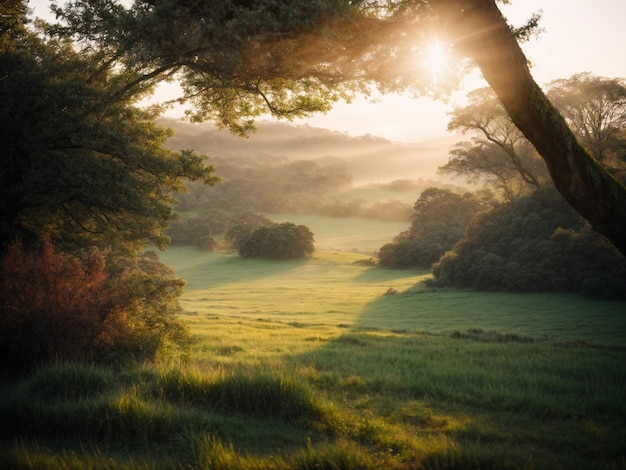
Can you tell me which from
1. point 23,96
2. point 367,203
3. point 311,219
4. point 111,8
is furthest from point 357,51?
point 367,203

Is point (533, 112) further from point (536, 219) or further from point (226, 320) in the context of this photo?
point (536, 219)

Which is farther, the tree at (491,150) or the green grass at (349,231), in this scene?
the green grass at (349,231)

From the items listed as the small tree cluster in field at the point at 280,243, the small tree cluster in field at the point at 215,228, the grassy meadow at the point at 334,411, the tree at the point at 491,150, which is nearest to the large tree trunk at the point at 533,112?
the grassy meadow at the point at 334,411

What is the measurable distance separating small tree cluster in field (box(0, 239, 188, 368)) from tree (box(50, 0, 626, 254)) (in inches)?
204

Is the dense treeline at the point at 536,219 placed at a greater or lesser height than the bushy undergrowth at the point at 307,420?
greater

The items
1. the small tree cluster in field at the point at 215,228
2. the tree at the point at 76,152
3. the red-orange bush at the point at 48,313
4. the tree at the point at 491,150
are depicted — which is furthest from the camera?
the small tree cluster in field at the point at 215,228

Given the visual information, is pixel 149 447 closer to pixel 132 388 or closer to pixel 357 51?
pixel 132 388

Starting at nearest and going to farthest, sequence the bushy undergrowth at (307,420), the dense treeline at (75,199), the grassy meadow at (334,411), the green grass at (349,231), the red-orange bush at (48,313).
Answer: the bushy undergrowth at (307,420) → the grassy meadow at (334,411) → the red-orange bush at (48,313) → the dense treeline at (75,199) → the green grass at (349,231)

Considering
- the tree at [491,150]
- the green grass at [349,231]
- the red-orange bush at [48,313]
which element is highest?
the tree at [491,150]

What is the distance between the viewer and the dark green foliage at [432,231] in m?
54.1

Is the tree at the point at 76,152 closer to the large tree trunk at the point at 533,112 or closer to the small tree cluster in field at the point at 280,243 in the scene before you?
the large tree trunk at the point at 533,112

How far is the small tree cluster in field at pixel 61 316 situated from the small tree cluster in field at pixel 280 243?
51.7 metres

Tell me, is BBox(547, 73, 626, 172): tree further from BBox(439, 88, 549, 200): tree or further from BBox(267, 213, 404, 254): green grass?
BBox(267, 213, 404, 254): green grass

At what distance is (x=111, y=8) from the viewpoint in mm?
9422
